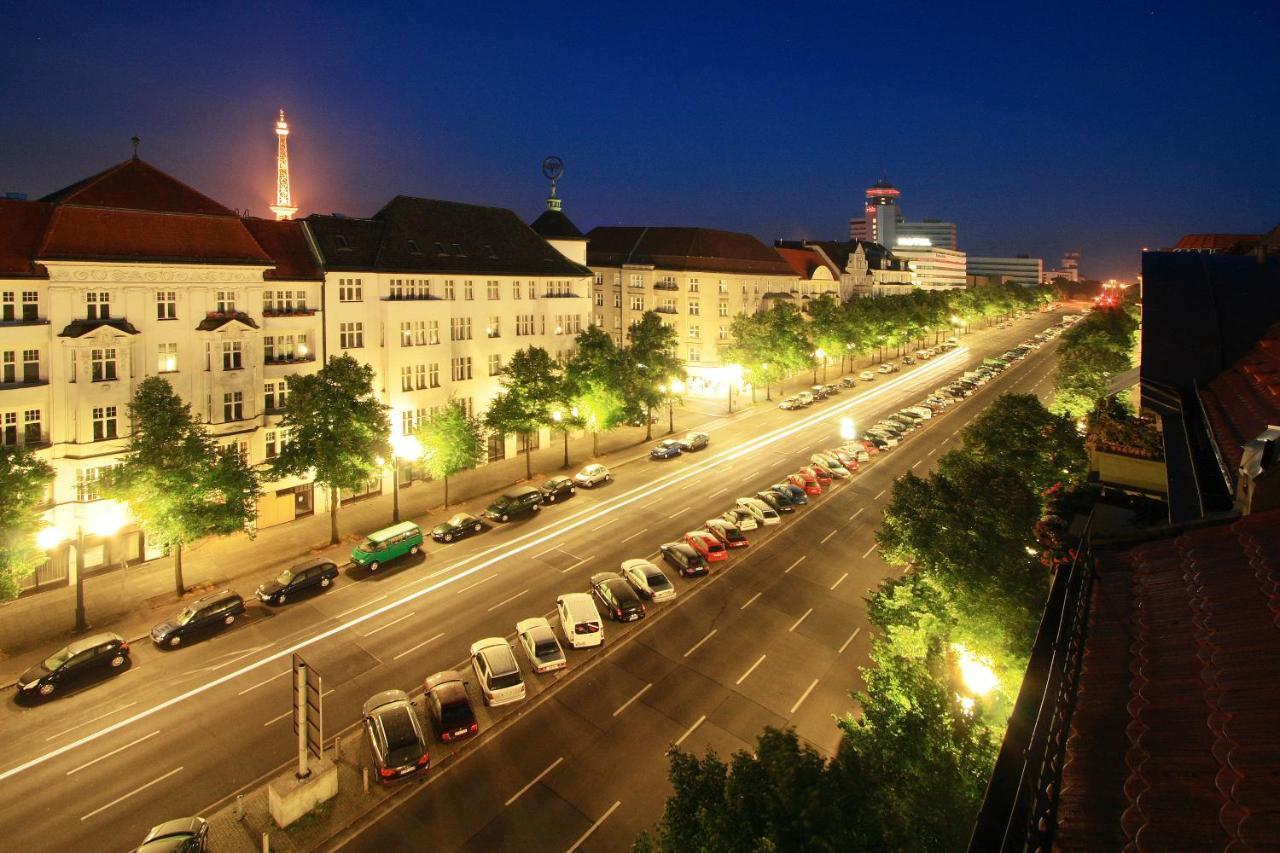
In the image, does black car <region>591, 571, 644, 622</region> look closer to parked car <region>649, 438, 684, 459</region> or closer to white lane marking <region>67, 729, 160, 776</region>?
white lane marking <region>67, 729, 160, 776</region>

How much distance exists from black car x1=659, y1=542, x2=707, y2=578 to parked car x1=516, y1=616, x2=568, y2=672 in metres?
8.76

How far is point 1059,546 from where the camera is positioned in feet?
40.8

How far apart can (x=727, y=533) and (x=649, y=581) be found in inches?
306

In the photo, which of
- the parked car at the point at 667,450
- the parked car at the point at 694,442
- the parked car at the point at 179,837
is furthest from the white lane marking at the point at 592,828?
the parked car at the point at 694,442

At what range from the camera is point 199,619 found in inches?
1196

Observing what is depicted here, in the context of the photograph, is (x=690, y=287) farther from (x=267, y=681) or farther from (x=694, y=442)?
(x=267, y=681)

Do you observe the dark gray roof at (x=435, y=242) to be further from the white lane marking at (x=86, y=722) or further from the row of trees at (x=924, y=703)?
the row of trees at (x=924, y=703)

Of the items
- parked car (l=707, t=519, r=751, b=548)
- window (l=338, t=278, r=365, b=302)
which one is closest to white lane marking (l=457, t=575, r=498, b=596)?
parked car (l=707, t=519, r=751, b=548)

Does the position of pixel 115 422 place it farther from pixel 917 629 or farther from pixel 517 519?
pixel 917 629

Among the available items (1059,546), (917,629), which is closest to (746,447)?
(917,629)

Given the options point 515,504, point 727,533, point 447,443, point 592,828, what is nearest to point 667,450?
point 515,504

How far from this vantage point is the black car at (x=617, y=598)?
3116 centimetres

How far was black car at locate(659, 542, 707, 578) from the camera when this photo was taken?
3566 cm

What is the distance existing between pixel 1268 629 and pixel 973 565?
16.2 meters
